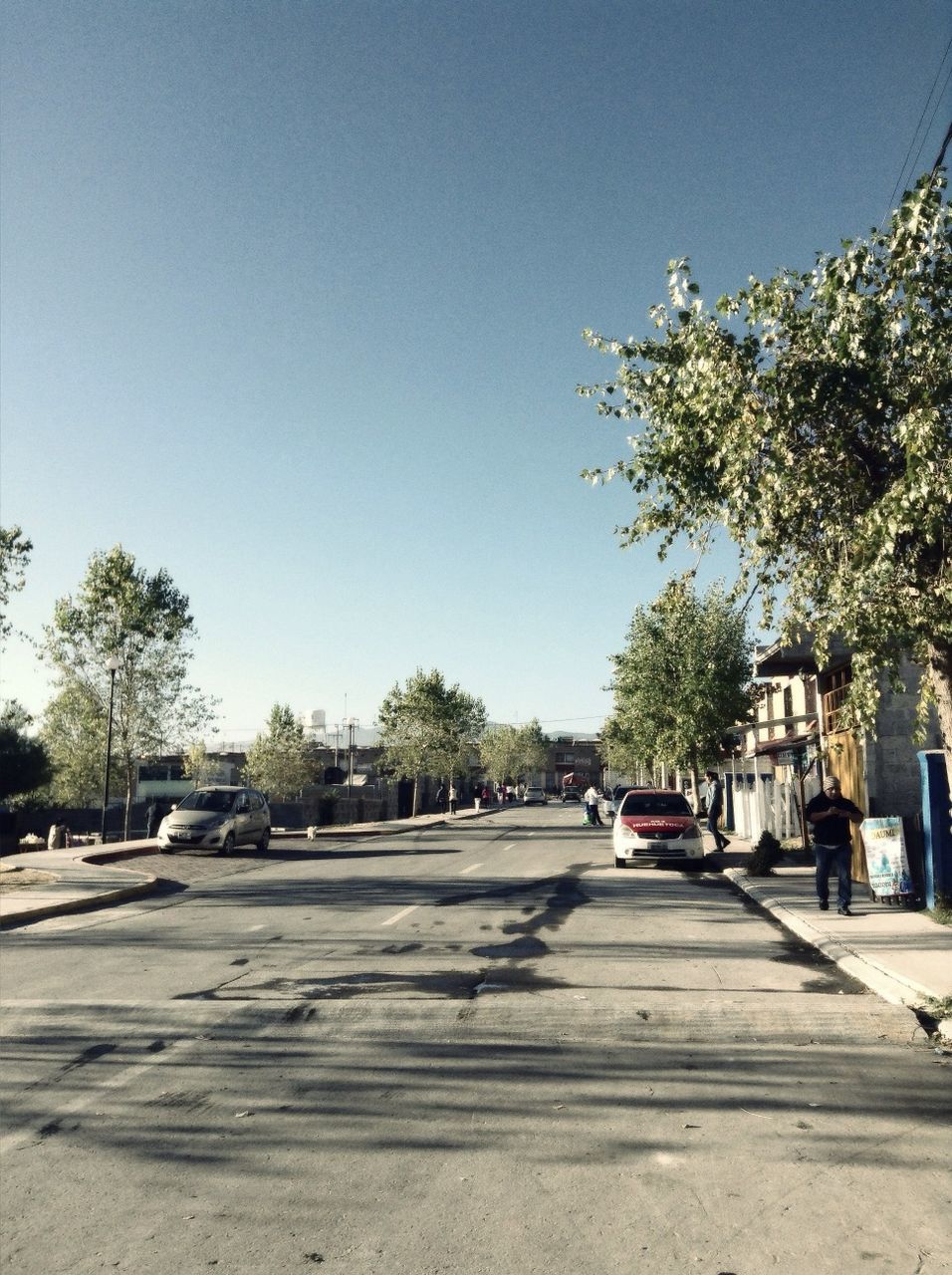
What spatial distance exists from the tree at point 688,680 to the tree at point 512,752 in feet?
316

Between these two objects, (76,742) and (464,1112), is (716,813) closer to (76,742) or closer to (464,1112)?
(464,1112)

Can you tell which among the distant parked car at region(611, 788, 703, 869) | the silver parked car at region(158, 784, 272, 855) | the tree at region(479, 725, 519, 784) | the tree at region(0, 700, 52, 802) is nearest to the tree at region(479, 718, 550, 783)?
the tree at region(479, 725, 519, 784)

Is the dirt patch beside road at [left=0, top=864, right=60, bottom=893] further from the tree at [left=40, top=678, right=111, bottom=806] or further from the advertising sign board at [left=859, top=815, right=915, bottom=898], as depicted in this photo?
the tree at [left=40, top=678, right=111, bottom=806]

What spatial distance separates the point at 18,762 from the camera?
34.7 meters

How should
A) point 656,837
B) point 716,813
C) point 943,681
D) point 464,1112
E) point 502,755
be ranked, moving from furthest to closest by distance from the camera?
point 502,755, point 716,813, point 656,837, point 943,681, point 464,1112

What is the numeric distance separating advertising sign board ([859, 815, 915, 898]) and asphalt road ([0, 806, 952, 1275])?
10.2ft

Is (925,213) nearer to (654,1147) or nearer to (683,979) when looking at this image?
(683,979)

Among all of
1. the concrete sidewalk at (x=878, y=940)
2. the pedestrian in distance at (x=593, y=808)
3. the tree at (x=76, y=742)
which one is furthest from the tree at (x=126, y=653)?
the concrete sidewalk at (x=878, y=940)

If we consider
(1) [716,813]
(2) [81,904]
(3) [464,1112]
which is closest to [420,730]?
(1) [716,813]

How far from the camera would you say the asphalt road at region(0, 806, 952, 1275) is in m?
3.87

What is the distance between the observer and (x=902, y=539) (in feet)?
30.0

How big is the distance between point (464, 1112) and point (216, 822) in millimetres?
20046

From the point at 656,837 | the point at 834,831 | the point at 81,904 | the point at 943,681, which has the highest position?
the point at 943,681

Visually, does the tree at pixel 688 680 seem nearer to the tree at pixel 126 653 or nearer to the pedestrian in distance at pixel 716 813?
the pedestrian in distance at pixel 716 813
